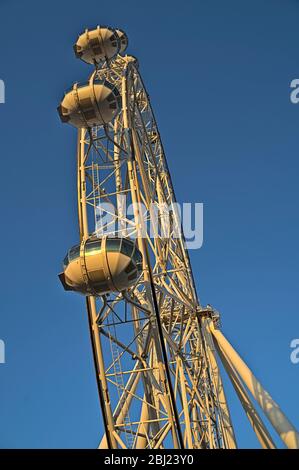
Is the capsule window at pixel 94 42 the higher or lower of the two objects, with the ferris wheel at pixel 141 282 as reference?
higher

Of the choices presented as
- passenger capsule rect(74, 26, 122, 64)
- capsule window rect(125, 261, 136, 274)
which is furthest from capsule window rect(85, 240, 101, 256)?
passenger capsule rect(74, 26, 122, 64)

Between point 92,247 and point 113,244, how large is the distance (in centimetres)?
58

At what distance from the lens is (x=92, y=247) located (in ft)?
41.1

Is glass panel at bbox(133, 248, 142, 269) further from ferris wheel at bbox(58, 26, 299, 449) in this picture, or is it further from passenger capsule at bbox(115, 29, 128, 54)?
passenger capsule at bbox(115, 29, 128, 54)

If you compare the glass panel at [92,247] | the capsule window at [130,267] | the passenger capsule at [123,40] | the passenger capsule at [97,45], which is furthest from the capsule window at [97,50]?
the capsule window at [130,267]

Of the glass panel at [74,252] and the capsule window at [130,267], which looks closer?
the capsule window at [130,267]

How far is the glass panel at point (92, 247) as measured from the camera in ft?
40.7

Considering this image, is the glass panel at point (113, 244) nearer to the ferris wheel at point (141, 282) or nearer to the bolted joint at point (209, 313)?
the ferris wheel at point (141, 282)

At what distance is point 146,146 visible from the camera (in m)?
22.2

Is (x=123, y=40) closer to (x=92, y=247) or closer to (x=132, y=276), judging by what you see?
(x=92, y=247)

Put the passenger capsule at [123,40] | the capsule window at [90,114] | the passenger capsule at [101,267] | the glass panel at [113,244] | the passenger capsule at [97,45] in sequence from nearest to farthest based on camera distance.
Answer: the passenger capsule at [101,267] < the glass panel at [113,244] < the capsule window at [90,114] < the passenger capsule at [97,45] < the passenger capsule at [123,40]

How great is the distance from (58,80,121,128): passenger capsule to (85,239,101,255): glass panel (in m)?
5.32

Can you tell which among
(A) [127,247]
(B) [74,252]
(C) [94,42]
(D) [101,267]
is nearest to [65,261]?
(B) [74,252]
